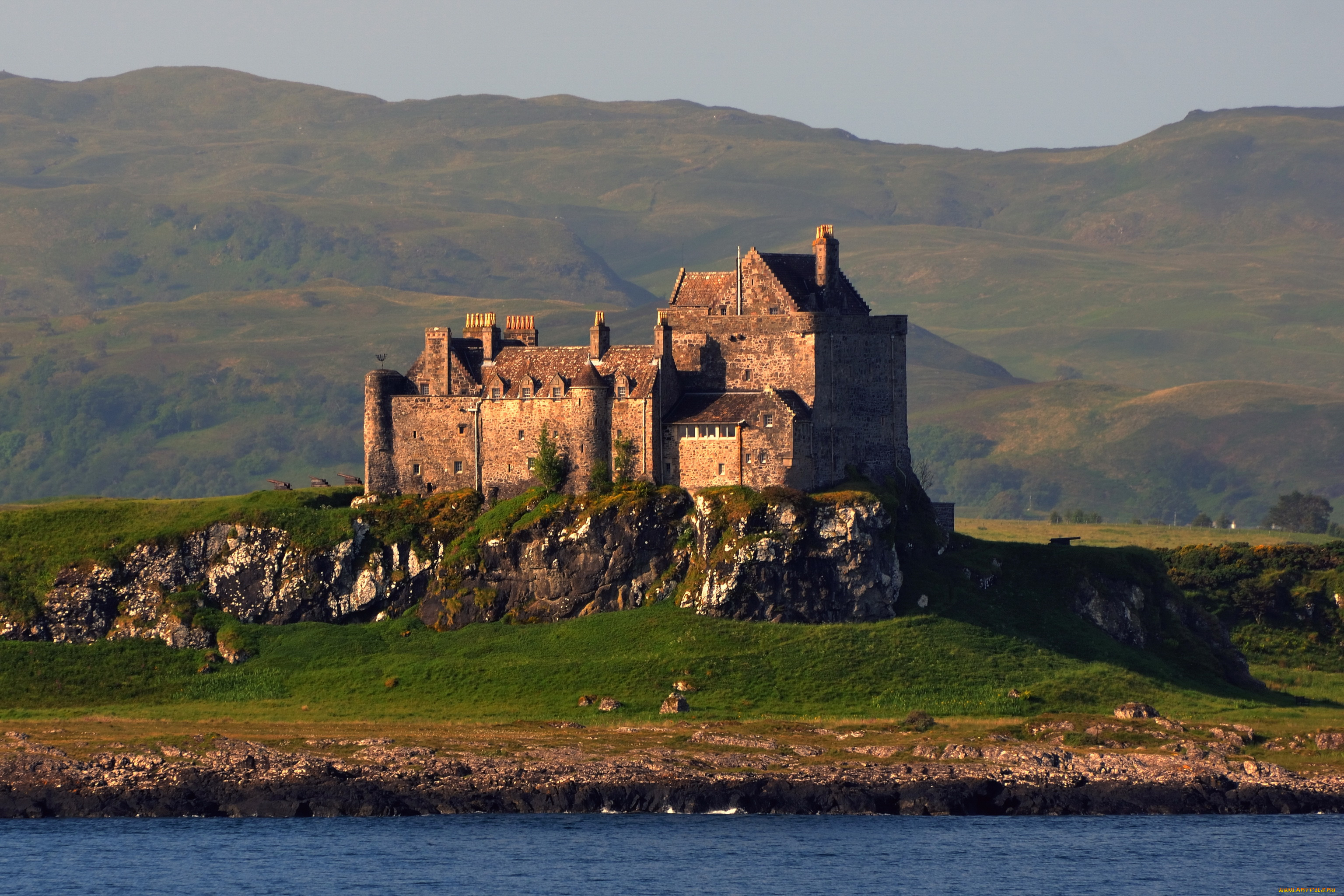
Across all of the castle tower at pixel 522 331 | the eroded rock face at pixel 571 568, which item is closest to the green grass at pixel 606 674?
the eroded rock face at pixel 571 568

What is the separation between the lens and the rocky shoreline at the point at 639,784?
95375 mm

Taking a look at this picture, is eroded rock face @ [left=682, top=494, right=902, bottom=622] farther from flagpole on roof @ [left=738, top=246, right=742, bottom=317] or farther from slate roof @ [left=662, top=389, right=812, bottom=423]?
flagpole on roof @ [left=738, top=246, right=742, bottom=317]

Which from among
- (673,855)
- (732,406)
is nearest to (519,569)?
(732,406)

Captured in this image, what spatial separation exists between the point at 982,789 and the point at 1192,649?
32.0 metres

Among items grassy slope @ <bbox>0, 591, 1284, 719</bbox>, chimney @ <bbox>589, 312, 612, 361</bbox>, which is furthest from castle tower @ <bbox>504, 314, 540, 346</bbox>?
grassy slope @ <bbox>0, 591, 1284, 719</bbox>

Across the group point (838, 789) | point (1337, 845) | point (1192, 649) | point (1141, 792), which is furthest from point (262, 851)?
point (1192, 649)

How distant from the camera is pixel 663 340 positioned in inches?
4715

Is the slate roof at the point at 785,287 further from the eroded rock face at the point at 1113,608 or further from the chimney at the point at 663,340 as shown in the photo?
the eroded rock face at the point at 1113,608

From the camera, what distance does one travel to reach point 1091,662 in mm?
114562

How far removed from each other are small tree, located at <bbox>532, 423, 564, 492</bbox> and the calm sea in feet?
89.7

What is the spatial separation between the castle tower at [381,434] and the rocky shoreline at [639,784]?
2840 centimetres

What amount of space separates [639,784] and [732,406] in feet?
95.8

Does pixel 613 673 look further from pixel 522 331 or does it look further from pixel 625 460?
pixel 522 331

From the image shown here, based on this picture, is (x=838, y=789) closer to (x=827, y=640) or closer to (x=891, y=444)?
(x=827, y=640)
